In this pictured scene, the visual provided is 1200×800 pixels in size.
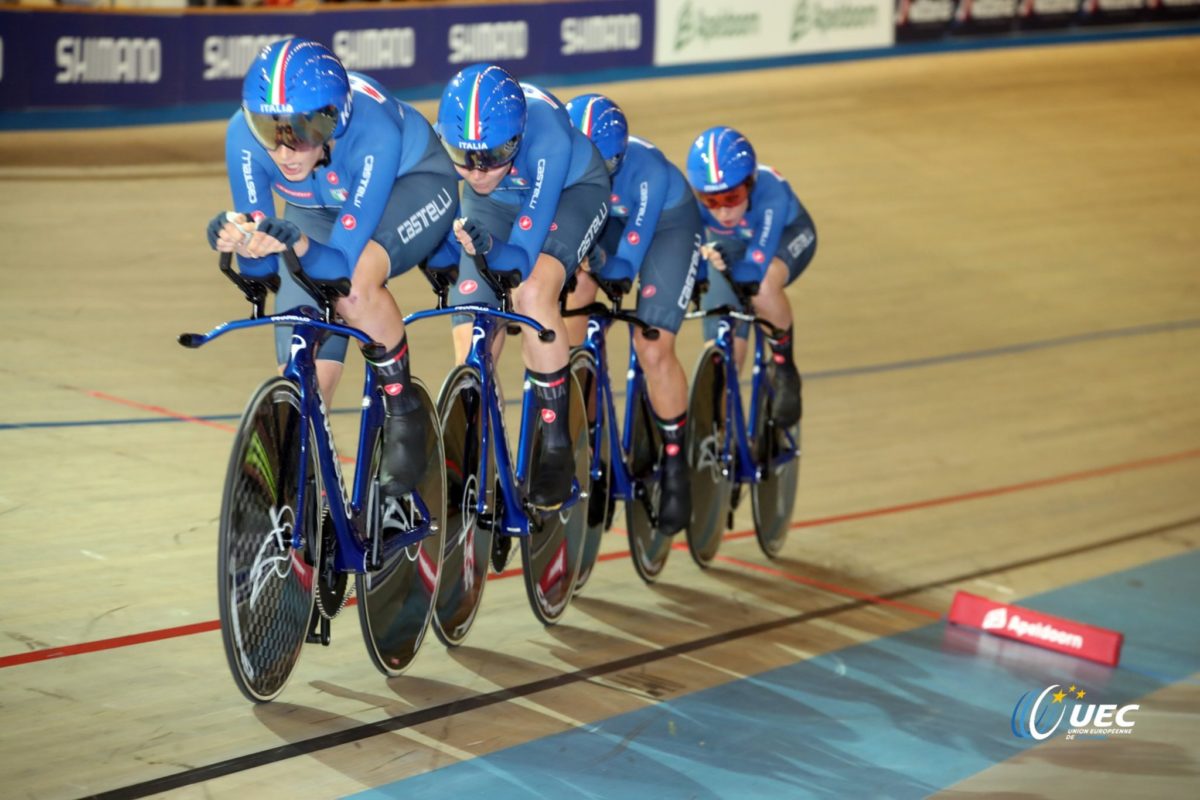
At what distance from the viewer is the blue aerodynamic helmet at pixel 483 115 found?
3.99 meters

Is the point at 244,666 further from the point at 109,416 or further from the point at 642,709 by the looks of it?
the point at 109,416

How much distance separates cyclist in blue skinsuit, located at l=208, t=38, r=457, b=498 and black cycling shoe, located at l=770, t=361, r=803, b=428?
206 centimetres

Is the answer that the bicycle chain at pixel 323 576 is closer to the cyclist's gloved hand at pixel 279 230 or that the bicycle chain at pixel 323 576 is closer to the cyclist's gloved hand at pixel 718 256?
the cyclist's gloved hand at pixel 279 230

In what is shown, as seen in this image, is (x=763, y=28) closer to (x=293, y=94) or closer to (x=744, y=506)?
(x=744, y=506)

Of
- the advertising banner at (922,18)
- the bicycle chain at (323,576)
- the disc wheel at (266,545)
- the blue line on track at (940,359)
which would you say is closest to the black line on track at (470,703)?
the disc wheel at (266,545)

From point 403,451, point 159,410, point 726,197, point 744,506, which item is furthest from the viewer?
point 744,506

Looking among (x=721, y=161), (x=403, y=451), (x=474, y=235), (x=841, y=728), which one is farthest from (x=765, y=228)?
(x=403, y=451)

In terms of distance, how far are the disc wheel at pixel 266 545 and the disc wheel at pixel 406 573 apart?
0.28m

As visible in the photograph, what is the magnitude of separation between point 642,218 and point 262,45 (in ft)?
25.9

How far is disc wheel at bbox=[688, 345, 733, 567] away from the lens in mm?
5375

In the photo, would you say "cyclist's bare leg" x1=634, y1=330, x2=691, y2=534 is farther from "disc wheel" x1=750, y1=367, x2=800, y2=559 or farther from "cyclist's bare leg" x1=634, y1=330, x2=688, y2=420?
"disc wheel" x1=750, y1=367, x2=800, y2=559

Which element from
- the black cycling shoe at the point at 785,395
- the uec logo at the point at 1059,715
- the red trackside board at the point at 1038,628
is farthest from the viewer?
the black cycling shoe at the point at 785,395

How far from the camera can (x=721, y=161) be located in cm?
519

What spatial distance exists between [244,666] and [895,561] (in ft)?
9.89
